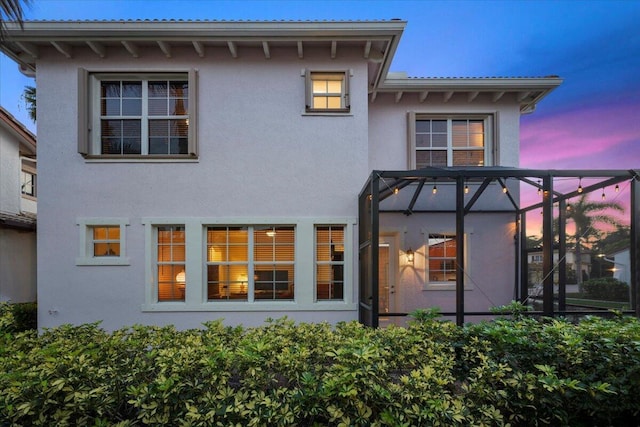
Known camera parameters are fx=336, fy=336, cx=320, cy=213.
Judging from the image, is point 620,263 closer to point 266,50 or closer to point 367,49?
point 367,49

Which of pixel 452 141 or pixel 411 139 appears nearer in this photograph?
pixel 411 139

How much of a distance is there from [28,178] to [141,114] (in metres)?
8.06

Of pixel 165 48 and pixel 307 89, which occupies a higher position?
pixel 165 48

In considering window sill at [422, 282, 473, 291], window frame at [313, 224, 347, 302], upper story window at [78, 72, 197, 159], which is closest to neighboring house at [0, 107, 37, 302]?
upper story window at [78, 72, 197, 159]

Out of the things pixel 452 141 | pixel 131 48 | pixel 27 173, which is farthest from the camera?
pixel 27 173

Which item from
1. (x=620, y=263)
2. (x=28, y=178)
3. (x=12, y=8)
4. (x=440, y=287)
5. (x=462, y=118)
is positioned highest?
(x=12, y=8)

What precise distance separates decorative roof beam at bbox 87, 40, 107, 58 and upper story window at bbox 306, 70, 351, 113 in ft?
12.5

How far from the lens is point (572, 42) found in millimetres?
27219

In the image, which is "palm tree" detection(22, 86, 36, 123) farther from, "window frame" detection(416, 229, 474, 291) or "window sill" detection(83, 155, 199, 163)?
"window frame" detection(416, 229, 474, 291)

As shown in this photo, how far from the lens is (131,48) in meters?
6.13

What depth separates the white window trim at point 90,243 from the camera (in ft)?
20.4

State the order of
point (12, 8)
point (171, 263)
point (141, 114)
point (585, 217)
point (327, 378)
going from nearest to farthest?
point (327, 378)
point (12, 8)
point (171, 263)
point (141, 114)
point (585, 217)

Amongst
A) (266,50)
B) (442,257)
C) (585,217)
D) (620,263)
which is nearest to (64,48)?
(266,50)

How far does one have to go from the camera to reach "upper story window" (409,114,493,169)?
7734 millimetres
